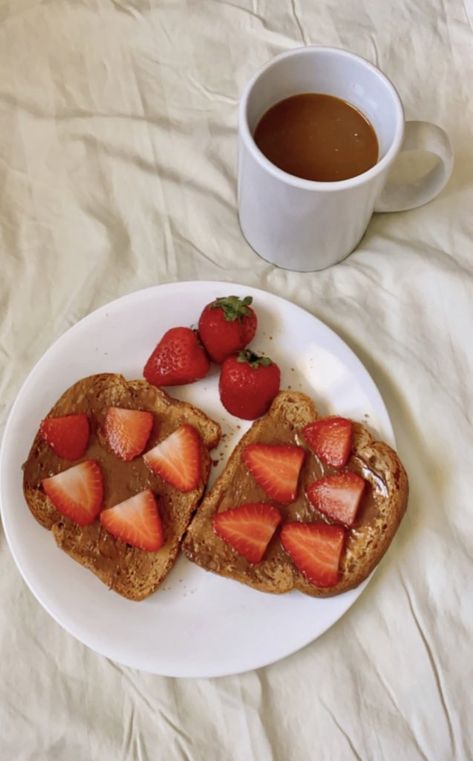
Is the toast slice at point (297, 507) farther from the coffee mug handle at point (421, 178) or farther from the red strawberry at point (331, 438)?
the coffee mug handle at point (421, 178)

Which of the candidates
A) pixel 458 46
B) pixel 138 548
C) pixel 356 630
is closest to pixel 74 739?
pixel 138 548

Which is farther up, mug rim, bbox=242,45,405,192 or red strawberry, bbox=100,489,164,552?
mug rim, bbox=242,45,405,192

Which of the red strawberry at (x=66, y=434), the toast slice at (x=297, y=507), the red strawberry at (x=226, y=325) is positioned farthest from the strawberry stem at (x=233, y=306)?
the red strawberry at (x=66, y=434)

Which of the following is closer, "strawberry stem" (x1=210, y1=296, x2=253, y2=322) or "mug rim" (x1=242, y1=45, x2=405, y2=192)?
"mug rim" (x1=242, y1=45, x2=405, y2=192)

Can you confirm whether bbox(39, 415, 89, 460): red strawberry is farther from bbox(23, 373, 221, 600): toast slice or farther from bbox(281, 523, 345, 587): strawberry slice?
bbox(281, 523, 345, 587): strawberry slice

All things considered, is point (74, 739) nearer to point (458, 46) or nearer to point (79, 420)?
point (79, 420)

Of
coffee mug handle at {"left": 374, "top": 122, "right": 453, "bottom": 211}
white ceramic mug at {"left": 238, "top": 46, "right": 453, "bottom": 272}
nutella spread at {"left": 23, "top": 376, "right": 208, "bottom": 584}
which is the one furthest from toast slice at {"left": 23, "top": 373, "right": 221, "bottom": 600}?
coffee mug handle at {"left": 374, "top": 122, "right": 453, "bottom": 211}
